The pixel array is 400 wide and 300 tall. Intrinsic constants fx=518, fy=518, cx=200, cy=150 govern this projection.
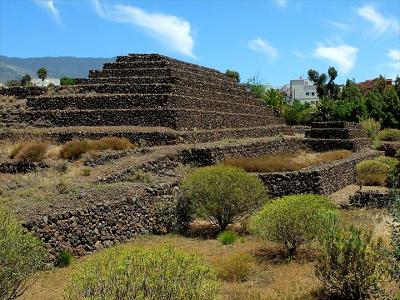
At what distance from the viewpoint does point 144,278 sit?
6.31 metres

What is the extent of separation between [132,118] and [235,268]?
15333 mm

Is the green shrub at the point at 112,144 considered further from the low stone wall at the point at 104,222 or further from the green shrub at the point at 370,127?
the green shrub at the point at 370,127

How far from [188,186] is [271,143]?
12998mm

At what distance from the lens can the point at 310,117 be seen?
2276 inches

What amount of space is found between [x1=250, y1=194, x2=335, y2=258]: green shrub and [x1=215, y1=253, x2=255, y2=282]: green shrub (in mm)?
1055

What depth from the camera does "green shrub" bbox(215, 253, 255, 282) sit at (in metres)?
9.91

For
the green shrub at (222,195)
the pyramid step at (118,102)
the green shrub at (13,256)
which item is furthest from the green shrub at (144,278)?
the pyramid step at (118,102)

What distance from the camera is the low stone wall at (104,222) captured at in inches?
421

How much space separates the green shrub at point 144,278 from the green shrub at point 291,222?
15.7 ft

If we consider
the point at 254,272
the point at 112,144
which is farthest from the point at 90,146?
the point at 254,272

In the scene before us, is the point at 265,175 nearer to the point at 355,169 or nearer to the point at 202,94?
the point at 355,169

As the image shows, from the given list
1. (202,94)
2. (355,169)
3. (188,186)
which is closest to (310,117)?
(202,94)

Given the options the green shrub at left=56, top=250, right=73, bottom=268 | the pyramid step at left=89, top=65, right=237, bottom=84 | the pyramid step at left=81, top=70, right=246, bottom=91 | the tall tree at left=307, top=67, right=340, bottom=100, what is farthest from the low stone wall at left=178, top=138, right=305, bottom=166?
the tall tree at left=307, top=67, right=340, bottom=100

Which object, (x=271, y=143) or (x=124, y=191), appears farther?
(x=271, y=143)
